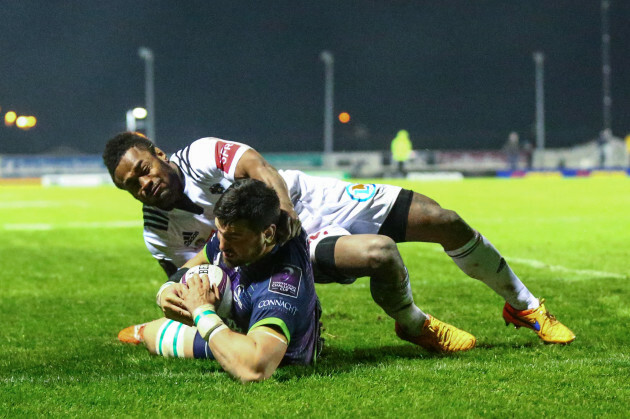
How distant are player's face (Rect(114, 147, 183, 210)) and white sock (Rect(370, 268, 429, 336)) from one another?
1471 millimetres

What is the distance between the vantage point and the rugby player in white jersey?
507 cm

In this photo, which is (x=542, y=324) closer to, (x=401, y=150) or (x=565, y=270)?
(x=565, y=270)

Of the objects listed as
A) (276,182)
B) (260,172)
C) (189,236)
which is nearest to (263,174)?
(260,172)

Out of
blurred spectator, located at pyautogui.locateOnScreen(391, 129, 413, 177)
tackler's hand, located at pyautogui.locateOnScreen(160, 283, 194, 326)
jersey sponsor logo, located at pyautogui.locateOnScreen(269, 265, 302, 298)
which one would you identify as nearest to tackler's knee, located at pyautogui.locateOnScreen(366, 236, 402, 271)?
jersey sponsor logo, located at pyautogui.locateOnScreen(269, 265, 302, 298)

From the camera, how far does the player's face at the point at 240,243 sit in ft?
13.4

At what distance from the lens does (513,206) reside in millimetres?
20078

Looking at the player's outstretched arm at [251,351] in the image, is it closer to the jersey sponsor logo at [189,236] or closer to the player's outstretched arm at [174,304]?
the player's outstretched arm at [174,304]

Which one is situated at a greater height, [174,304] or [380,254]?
[380,254]

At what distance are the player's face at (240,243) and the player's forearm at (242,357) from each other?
0.40 metres

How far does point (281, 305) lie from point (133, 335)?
74.8 inches

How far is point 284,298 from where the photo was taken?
4234 millimetres

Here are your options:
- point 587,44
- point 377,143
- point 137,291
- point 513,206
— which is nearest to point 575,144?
point 377,143

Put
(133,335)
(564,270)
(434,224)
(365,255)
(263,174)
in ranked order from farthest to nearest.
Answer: (564,270)
(133,335)
(434,224)
(263,174)
(365,255)

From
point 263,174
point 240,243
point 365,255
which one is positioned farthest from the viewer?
point 263,174
